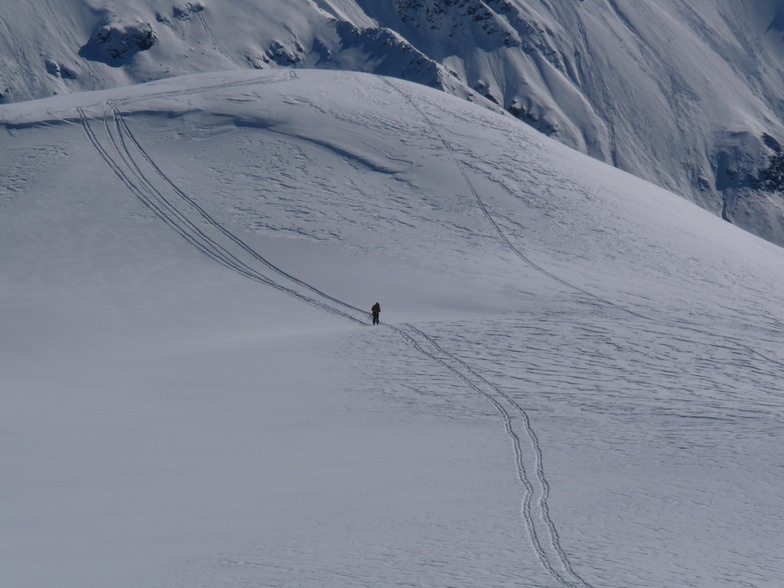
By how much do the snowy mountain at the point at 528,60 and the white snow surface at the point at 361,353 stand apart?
74.7 metres

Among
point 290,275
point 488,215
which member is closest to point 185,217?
point 290,275

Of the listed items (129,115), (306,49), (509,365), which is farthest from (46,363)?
(306,49)

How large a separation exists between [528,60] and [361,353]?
123690 mm

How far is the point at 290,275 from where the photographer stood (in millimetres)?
33844

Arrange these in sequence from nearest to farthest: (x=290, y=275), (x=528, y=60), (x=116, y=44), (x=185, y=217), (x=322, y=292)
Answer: (x=322, y=292), (x=290, y=275), (x=185, y=217), (x=116, y=44), (x=528, y=60)

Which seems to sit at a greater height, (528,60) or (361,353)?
(528,60)

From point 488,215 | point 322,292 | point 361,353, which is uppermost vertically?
point 488,215

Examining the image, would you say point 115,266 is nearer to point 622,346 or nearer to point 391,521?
point 622,346

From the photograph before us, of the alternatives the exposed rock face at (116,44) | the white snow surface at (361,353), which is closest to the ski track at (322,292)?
the white snow surface at (361,353)

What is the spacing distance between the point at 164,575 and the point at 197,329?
17134mm

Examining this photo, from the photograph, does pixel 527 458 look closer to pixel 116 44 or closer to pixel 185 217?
pixel 185 217

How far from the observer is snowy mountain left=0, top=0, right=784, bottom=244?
121 metres

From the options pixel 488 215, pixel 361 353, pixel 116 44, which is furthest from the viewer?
pixel 116 44

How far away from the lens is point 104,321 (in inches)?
1145
